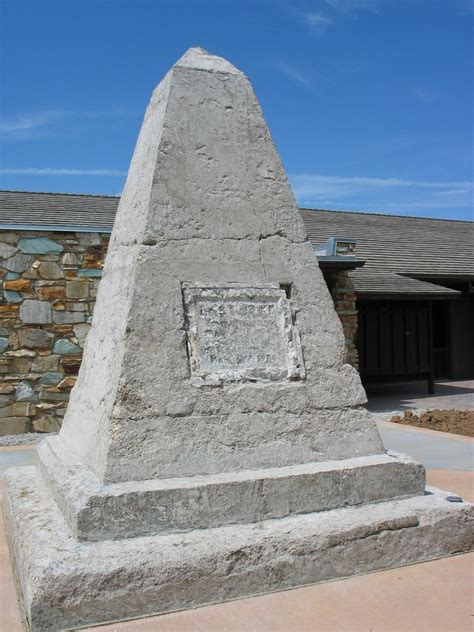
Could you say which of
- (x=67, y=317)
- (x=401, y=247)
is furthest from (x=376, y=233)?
(x=67, y=317)

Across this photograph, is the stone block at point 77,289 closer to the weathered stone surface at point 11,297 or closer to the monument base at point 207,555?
the weathered stone surface at point 11,297

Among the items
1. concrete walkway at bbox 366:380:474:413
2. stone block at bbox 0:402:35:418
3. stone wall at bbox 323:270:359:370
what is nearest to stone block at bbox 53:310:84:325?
stone block at bbox 0:402:35:418

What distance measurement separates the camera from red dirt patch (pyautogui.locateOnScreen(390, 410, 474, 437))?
8.19 m

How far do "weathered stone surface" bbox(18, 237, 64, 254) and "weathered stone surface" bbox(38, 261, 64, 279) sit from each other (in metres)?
0.15

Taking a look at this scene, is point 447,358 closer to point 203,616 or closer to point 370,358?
point 370,358

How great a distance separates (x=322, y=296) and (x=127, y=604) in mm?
1879

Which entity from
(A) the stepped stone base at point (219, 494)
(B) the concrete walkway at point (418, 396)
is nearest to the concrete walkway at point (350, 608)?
(A) the stepped stone base at point (219, 494)

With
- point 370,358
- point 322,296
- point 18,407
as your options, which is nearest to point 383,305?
point 370,358

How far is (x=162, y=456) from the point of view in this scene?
301 cm

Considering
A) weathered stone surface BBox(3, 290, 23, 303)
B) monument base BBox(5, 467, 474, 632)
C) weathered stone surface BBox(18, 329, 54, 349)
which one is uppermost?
weathered stone surface BBox(3, 290, 23, 303)

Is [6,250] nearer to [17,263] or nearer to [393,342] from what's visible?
[17,263]

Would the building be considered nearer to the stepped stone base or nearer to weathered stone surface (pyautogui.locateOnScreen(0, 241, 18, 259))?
weathered stone surface (pyautogui.locateOnScreen(0, 241, 18, 259))

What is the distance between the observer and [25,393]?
8078 millimetres

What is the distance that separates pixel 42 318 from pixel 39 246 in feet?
3.00
